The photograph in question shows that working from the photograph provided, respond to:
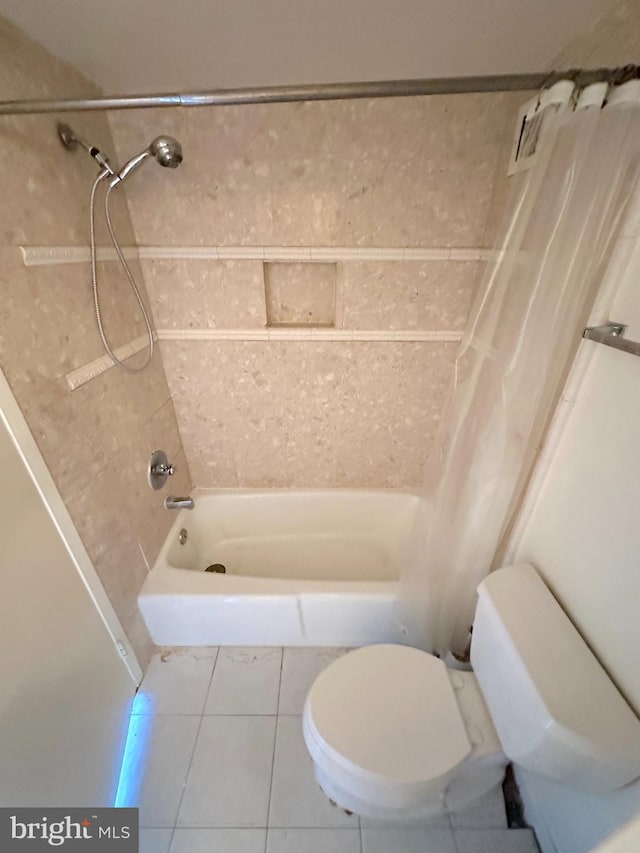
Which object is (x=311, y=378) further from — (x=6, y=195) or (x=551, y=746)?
(x=551, y=746)

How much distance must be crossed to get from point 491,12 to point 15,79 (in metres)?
1.16

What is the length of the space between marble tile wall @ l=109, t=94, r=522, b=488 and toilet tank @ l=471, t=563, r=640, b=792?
0.93 metres

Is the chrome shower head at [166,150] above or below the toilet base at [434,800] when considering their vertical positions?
above

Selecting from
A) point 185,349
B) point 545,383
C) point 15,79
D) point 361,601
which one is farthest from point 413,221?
point 361,601

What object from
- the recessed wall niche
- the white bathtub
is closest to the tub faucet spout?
the white bathtub

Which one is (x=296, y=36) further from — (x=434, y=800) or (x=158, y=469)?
(x=434, y=800)

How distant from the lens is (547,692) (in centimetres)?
73

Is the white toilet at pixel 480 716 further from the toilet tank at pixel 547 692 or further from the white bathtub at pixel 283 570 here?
the white bathtub at pixel 283 570

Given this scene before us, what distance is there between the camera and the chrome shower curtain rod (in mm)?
676

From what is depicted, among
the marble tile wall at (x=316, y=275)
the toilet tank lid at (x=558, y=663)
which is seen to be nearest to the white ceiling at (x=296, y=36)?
the marble tile wall at (x=316, y=275)

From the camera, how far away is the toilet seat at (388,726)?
0.82m

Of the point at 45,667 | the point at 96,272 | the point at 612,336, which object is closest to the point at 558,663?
the point at 612,336

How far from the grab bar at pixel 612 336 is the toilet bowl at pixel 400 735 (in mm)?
956

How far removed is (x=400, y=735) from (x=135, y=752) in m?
0.95
